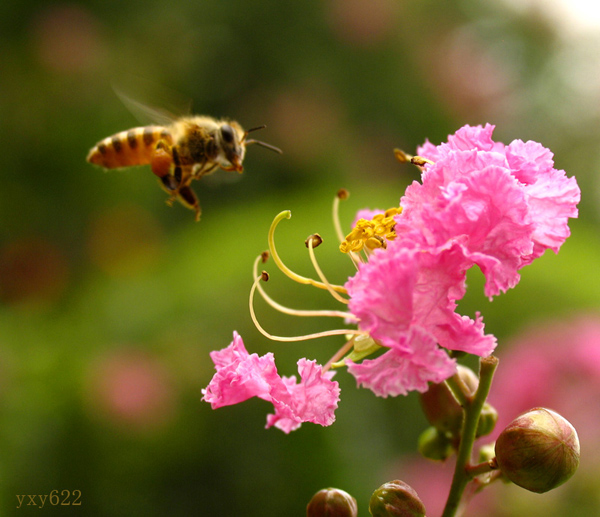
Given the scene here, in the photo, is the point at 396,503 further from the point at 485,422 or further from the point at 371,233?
the point at 371,233

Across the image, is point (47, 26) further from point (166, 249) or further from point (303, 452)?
point (303, 452)

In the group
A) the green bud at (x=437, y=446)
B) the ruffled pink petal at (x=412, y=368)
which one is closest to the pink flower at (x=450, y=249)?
the ruffled pink petal at (x=412, y=368)

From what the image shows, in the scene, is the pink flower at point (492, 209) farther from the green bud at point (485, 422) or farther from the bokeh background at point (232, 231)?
the bokeh background at point (232, 231)

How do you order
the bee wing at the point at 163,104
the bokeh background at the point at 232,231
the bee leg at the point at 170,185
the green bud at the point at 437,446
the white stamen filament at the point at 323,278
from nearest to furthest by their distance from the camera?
the white stamen filament at the point at 323,278
the green bud at the point at 437,446
the bee leg at the point at 170,185
the bee wing at the point at 163,104
the bokeh background at the point at 232,231

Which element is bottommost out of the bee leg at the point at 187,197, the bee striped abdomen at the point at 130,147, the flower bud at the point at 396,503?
the flower bud at the point at 396,503

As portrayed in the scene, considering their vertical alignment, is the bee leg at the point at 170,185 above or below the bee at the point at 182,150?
below

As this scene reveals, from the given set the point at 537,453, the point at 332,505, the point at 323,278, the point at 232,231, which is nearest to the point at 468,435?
the point at 537,453

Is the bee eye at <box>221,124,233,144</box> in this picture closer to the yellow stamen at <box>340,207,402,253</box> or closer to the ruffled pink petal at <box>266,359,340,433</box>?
the yellow stamen at <box>340,207,402,253</box>
